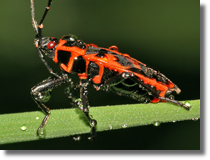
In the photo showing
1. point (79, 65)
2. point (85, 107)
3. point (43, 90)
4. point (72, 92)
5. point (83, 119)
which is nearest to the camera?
point (83, 119)

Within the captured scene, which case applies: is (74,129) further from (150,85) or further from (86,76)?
(150,85)

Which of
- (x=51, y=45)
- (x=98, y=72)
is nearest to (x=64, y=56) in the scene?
(x=51, y=45)

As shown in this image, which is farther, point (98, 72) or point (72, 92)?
point (72, 92)

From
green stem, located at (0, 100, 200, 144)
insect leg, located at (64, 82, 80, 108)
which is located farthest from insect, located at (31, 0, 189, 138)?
green stem, located at (0, 100, 200, 144)

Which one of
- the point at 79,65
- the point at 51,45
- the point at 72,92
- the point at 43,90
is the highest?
the point at 51,45

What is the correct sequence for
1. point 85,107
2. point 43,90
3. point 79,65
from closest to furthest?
point 85,107
point 43,90
point 79,65

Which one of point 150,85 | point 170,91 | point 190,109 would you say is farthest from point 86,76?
point 190,109

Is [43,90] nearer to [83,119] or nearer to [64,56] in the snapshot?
[64,56]
